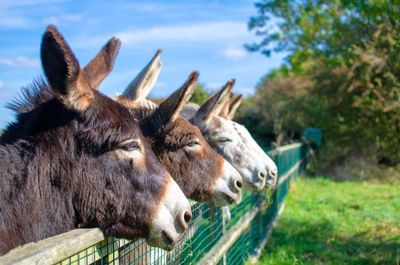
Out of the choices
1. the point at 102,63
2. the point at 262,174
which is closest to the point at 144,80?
the point at 102,63

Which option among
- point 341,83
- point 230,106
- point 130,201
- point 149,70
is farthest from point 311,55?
point 130,201

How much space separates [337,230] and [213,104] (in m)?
5.14

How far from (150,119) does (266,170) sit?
105 inches

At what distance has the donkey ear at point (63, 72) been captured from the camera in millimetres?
3234

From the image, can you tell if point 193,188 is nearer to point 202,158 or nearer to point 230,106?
point 202,158

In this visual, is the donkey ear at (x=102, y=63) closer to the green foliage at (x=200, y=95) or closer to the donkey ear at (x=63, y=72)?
the donkey ear at (x=63, y=72)

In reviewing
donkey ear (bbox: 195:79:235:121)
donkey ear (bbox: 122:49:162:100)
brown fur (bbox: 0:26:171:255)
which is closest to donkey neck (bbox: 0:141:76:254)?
brown fur (bbox: 0:26:171:255)

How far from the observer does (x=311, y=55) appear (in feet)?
90.3

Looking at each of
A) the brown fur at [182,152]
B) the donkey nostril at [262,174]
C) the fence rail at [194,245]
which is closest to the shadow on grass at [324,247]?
the fence rail at [194,245]

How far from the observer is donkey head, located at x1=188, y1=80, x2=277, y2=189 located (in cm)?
719

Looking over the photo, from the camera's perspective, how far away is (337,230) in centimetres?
1111

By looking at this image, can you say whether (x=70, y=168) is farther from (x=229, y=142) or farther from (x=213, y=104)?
(x=229, y=142)

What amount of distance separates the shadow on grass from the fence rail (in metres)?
0.27

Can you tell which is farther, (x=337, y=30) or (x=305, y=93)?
(x=305, y=93)
